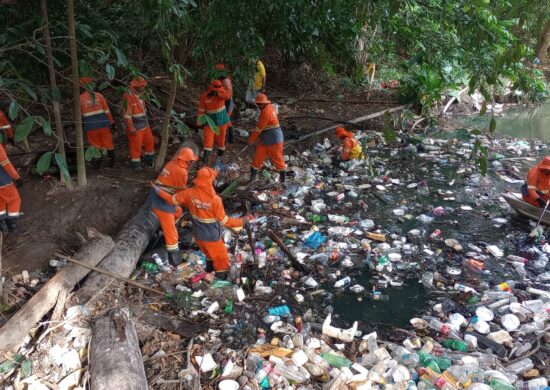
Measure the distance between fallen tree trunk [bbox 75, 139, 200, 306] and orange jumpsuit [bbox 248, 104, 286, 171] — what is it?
202cm

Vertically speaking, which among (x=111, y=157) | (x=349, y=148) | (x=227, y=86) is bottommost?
(x=349, y=148)

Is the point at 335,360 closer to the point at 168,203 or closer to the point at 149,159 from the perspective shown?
the point at 168,203

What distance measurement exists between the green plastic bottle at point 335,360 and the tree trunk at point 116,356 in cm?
147

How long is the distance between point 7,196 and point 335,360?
387 centimetres

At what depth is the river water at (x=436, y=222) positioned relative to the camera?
14.6 ft

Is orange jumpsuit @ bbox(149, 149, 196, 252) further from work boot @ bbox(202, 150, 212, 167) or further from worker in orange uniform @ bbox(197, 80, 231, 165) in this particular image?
work boot @ bbox(202, 150, 212, 167)

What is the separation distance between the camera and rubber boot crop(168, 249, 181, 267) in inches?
185

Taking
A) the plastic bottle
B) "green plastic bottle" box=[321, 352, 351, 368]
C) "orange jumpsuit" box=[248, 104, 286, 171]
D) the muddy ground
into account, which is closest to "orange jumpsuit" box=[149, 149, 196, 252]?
the muddy ground

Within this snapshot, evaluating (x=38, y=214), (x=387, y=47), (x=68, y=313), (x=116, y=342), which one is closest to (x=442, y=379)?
(x=116, y=342)

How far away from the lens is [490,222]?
19.6 ft

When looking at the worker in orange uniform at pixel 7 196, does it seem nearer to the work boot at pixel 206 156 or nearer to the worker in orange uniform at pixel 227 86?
the work boot at pixel 206 156

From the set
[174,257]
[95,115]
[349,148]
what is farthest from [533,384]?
[95,115]

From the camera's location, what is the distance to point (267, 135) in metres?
6.29

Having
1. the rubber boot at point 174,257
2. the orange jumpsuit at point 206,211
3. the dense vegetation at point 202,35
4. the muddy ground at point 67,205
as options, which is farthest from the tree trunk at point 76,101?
the rubber boot at point 174,257
